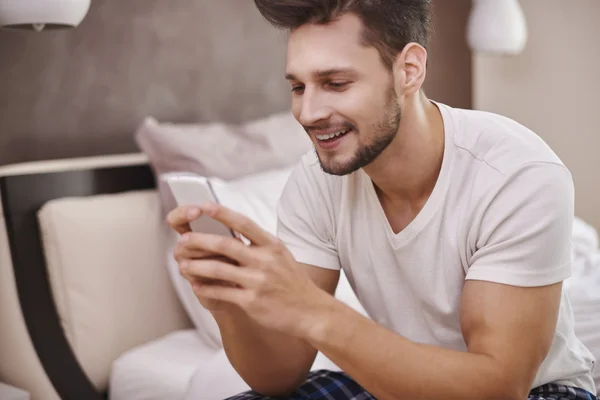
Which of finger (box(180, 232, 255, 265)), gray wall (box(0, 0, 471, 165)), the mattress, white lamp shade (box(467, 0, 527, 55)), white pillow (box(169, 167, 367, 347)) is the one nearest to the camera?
finger (box(180, 232, 255, 265))

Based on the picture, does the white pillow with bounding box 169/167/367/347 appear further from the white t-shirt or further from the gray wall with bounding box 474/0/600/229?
the gray wall with bounding box 474/0/600/229

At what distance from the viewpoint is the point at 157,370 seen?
171 cm

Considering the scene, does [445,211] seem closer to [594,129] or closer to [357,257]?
[357,257]

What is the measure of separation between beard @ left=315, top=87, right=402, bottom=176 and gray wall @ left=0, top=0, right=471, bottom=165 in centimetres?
103

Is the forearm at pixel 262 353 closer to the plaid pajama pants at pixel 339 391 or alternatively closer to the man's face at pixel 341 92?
the plaid pajama pants at pixel 339 391

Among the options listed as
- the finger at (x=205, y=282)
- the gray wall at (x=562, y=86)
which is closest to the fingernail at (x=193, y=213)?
the finger at (x=205, y=282)

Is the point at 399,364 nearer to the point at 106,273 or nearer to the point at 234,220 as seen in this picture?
the point at 234,220

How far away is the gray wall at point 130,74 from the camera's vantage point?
1900 mm

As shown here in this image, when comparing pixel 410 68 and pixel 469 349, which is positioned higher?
pixel 410 68

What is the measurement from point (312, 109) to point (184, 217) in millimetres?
356

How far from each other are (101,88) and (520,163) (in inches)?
52.3

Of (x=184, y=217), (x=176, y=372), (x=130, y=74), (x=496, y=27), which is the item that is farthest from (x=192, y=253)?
(x=496, y=27)

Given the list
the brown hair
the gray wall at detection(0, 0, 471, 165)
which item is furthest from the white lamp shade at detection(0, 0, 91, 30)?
the brown hair

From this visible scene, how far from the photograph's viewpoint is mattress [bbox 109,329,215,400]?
167cm
